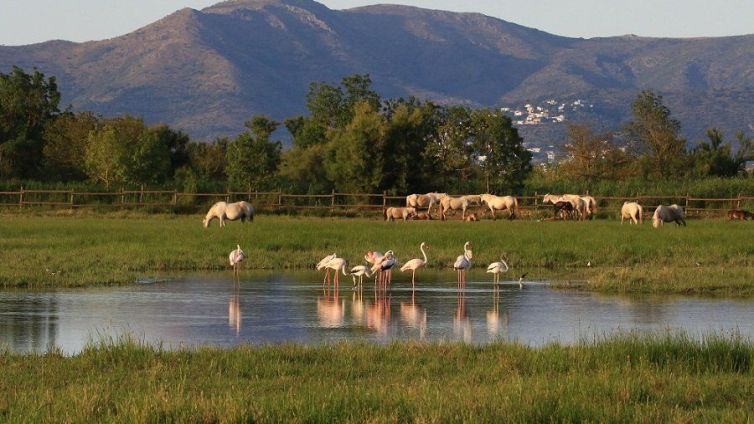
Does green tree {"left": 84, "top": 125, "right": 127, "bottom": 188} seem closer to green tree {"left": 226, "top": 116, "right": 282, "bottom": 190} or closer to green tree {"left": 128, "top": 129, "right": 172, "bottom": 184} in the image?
green tree {"left": 128, "top": 129, "right": 172, "bottom": 184}

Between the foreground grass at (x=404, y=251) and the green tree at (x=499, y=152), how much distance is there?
103 feet

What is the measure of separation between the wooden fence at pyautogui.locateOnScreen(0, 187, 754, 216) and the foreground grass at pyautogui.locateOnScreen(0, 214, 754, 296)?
17365mm

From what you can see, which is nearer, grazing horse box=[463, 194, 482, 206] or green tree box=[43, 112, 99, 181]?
grazing horse box=[463, 194, 482, 206]

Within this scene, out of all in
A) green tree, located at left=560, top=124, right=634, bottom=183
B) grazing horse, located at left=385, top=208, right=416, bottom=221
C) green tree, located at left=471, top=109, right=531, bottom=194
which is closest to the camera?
grazing horse, located at left=385, top=208, right=416, bottom=221

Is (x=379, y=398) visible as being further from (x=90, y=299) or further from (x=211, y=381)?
(x=90, y=299)

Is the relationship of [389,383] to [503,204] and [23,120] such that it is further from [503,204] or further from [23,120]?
[23,120]

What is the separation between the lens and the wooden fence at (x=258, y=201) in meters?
60.5

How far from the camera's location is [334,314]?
20766 millimetres

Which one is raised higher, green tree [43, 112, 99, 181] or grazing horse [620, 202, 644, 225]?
green tree [43, 112, 99, 181]

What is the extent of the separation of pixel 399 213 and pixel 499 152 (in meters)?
19.4

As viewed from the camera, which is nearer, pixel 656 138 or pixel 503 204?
pixel 503 204

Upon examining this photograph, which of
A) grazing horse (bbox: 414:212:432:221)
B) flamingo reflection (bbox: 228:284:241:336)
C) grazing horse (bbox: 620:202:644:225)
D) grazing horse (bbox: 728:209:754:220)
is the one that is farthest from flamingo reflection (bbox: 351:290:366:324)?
grazing horse (bbox: 414:212:432:221)

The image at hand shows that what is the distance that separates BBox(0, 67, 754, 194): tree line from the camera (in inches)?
2739

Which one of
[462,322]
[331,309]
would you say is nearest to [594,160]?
[331,309]
